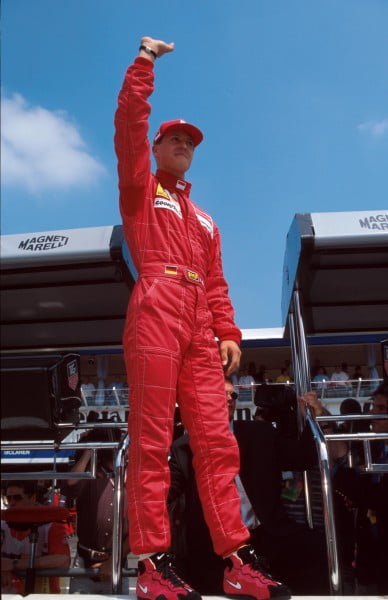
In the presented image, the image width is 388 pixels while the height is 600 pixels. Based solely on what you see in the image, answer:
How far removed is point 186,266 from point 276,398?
1.42m

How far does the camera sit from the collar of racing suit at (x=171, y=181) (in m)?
1.93

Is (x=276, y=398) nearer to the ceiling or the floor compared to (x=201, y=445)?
nearer to the ceiling

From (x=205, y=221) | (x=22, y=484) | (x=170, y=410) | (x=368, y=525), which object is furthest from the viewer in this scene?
(x=368, y=525)

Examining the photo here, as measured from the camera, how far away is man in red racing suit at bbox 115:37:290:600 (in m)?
1.49

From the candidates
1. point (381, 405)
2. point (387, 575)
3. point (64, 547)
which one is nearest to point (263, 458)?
point (387, 575)

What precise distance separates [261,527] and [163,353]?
3.79ft

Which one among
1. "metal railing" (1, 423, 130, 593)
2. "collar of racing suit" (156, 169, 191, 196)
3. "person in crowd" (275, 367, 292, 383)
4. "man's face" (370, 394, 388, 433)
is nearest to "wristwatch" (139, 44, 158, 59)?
"collar of racing suit" (156, 169, 191, 196)

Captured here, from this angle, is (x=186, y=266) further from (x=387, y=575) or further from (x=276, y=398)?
(x=387, y=575)

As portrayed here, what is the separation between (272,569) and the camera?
7.64 ft

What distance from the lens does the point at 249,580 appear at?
1.47m

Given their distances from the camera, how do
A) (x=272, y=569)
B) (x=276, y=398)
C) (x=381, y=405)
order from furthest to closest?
(x=381, y=405), (x=276, y=398), (x=272, y=569)

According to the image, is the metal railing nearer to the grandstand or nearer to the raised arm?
the grandstand

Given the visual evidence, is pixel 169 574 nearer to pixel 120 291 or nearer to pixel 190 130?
pixel 190 130

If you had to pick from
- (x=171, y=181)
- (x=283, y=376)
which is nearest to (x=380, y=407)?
(x=171, y=181)
